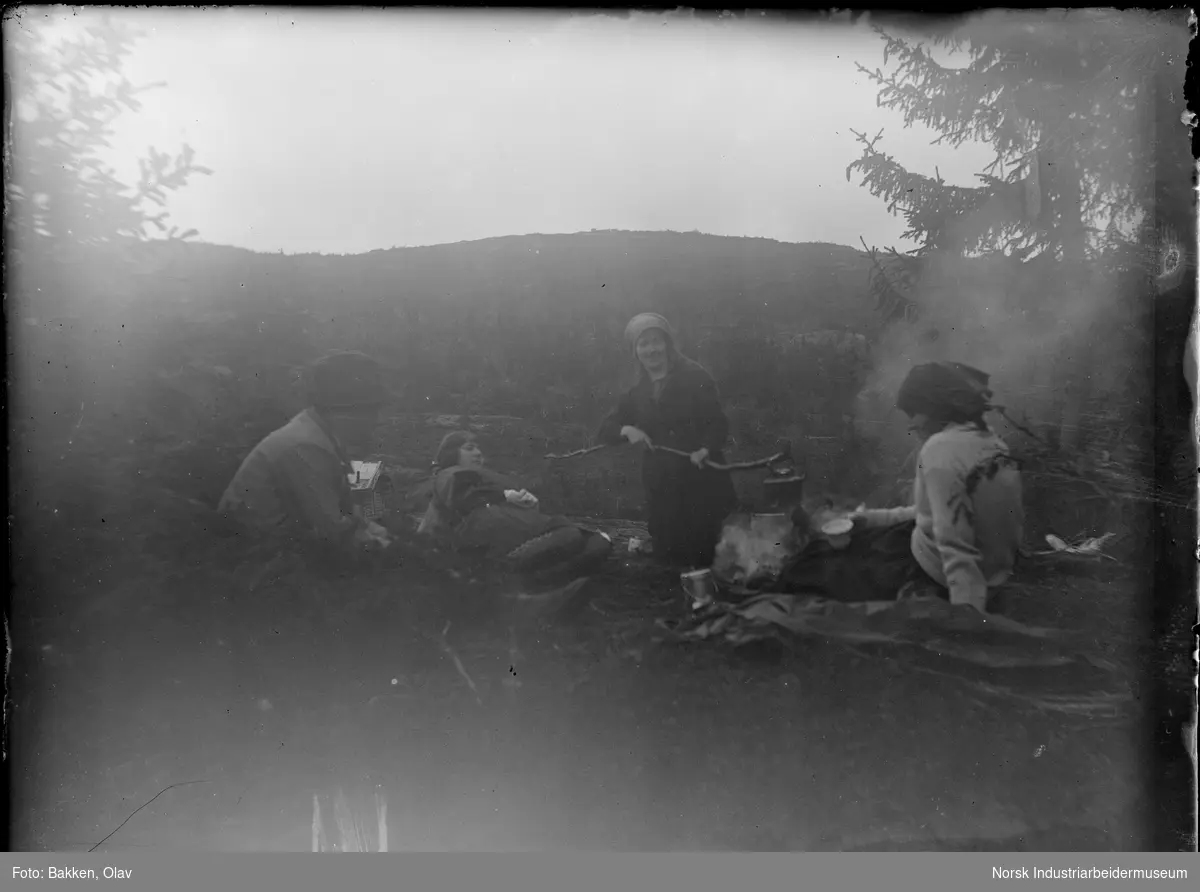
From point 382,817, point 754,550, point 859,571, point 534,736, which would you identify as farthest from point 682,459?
point 382,817

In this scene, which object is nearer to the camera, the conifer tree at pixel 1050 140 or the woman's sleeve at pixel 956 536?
the woman's sleeve at pixel 956 536

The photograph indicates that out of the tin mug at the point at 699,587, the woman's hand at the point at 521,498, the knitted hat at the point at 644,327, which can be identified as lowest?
the tin mug at the point at 699,587

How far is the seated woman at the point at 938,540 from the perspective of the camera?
4.07 metres

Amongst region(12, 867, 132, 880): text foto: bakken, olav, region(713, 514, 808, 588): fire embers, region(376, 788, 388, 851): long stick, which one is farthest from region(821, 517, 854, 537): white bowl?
region(12, 867, 132, 880): text foto: bakken, olav

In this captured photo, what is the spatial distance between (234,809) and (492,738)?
1.43 meters

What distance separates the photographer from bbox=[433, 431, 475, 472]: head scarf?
4.10 meters

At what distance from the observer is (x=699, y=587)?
4.05 metres

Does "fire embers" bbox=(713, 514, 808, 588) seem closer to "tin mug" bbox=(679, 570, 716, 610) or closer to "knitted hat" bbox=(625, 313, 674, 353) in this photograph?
"tin mug" bbox=(679, 570, 716, 610)

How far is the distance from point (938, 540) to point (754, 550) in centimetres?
99

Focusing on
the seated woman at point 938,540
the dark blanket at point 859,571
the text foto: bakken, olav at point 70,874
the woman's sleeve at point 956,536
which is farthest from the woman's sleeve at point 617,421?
the text foto: bakken, olav at point 70,874

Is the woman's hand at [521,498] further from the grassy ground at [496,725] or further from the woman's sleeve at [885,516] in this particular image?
the woman's sleeve at [885,516]

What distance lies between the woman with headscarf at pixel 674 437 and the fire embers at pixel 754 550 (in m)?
0.07

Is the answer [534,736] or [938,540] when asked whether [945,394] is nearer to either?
[938,540]

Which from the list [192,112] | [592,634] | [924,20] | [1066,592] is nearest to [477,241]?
[192,112]
